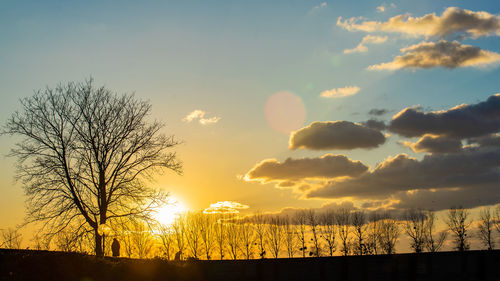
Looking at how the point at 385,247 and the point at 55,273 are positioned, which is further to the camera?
the point at 385,247

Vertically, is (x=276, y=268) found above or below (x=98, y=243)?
below

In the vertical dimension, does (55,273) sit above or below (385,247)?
above

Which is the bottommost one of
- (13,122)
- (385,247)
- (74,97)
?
(385,247)

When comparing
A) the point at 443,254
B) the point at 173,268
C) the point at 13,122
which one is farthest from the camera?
the point at 13,122

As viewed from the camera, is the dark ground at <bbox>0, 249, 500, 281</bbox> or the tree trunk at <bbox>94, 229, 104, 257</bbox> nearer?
the dark ground at <bbox>0, 249, 500, 281</bbox>

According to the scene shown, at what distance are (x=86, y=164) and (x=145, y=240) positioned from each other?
6387 cm

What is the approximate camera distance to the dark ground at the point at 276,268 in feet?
56.3

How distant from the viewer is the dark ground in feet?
56.3

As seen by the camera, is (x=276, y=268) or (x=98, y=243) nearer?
(x=276, y=268)

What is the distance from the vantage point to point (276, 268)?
17.7 m

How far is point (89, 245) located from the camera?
36094mm

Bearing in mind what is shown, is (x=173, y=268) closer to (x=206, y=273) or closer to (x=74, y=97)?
(x=206, y=273)

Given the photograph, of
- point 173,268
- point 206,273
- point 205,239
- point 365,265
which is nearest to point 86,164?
point 173,268

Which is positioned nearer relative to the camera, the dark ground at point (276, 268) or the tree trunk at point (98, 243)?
the dark ground at point (276, 268)
